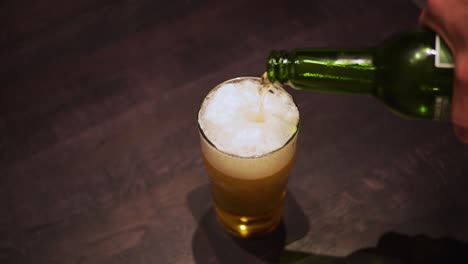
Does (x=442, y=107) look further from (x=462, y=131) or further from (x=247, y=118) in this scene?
(x=247, y=118)

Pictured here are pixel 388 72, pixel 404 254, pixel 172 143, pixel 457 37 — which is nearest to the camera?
pixel 457 37

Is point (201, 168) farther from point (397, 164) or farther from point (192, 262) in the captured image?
point (397, 164)

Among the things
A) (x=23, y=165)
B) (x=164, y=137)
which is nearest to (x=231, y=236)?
(x=164, y=137)

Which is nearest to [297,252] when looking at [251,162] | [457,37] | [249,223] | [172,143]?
[249,223]

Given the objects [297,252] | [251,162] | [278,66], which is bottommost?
[297,252]

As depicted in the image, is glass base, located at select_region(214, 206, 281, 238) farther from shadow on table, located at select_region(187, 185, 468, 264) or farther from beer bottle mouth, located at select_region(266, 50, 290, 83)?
beer bottle mouth, located at select_region(266, 50, 290, 83)

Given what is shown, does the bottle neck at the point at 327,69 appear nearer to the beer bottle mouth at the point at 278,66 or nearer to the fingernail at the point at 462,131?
the beer bottle mouth at the point at 278,66

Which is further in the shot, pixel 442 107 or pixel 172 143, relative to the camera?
pixel 172 143

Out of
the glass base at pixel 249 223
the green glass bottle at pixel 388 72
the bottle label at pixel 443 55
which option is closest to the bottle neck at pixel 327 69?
the green glass bottle at pixel 388 72
